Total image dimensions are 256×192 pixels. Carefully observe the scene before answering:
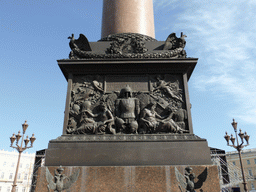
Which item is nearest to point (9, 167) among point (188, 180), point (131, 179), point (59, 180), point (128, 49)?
point (128, 49)

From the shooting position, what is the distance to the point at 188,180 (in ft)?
15.6

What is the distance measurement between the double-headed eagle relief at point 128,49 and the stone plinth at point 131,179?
3448mm

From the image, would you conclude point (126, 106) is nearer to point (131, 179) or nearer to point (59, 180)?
point (131, 179)

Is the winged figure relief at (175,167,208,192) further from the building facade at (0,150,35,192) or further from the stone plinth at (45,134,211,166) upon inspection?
the building facade at (0,150,35,192)

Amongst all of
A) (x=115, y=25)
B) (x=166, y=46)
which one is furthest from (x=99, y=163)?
(x=115, y=25)

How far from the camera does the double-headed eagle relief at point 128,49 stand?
23.0 feet

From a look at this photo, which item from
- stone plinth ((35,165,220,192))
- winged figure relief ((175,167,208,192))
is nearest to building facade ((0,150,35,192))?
stone plinth ((35,165,220,192))

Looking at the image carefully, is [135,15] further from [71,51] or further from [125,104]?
[125,104]

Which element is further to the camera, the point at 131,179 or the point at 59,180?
the point at 131,179

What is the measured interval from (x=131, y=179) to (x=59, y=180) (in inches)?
65.0

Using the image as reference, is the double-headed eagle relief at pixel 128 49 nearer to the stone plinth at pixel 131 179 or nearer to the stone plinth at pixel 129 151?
the stone plinth at pixel 129 151

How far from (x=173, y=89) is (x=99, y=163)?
312 cm

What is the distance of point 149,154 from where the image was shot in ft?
18.5

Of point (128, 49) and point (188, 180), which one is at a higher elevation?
point (128, 49)
